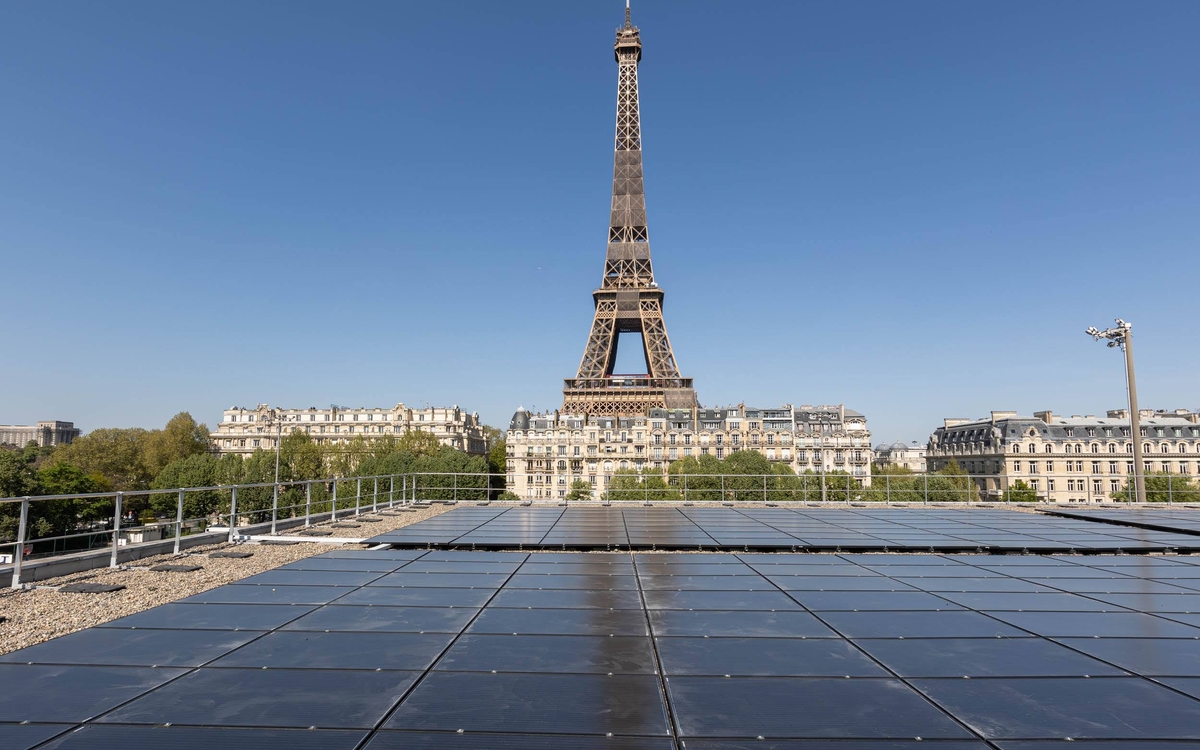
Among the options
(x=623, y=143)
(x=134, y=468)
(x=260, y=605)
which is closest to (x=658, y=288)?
(x=623, y=143)

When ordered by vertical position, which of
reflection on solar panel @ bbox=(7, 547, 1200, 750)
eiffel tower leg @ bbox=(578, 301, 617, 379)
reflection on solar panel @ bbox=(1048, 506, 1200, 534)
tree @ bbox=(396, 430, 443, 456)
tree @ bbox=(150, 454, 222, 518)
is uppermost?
eiffel tower leg @ bbox=(578, 301, 617, 379)

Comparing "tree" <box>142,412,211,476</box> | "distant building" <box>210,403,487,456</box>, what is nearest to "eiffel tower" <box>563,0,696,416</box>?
"distant building" <box>210,403,487,456</box>

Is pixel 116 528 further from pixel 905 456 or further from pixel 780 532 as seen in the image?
pixel 905 456

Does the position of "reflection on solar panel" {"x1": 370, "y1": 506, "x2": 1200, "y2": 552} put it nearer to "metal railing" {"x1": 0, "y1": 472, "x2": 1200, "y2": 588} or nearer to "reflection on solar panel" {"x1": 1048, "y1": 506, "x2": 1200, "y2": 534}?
"reflection on solar panel" {"x1": 1048, "y1": 506, "x2": 1200, "y2": 534}

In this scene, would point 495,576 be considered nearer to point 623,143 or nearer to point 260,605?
point 260,605

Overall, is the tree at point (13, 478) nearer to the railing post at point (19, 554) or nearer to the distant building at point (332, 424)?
the railing post at point (19, 554)

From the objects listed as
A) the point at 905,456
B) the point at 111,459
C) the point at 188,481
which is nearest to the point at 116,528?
the point at 188,481
